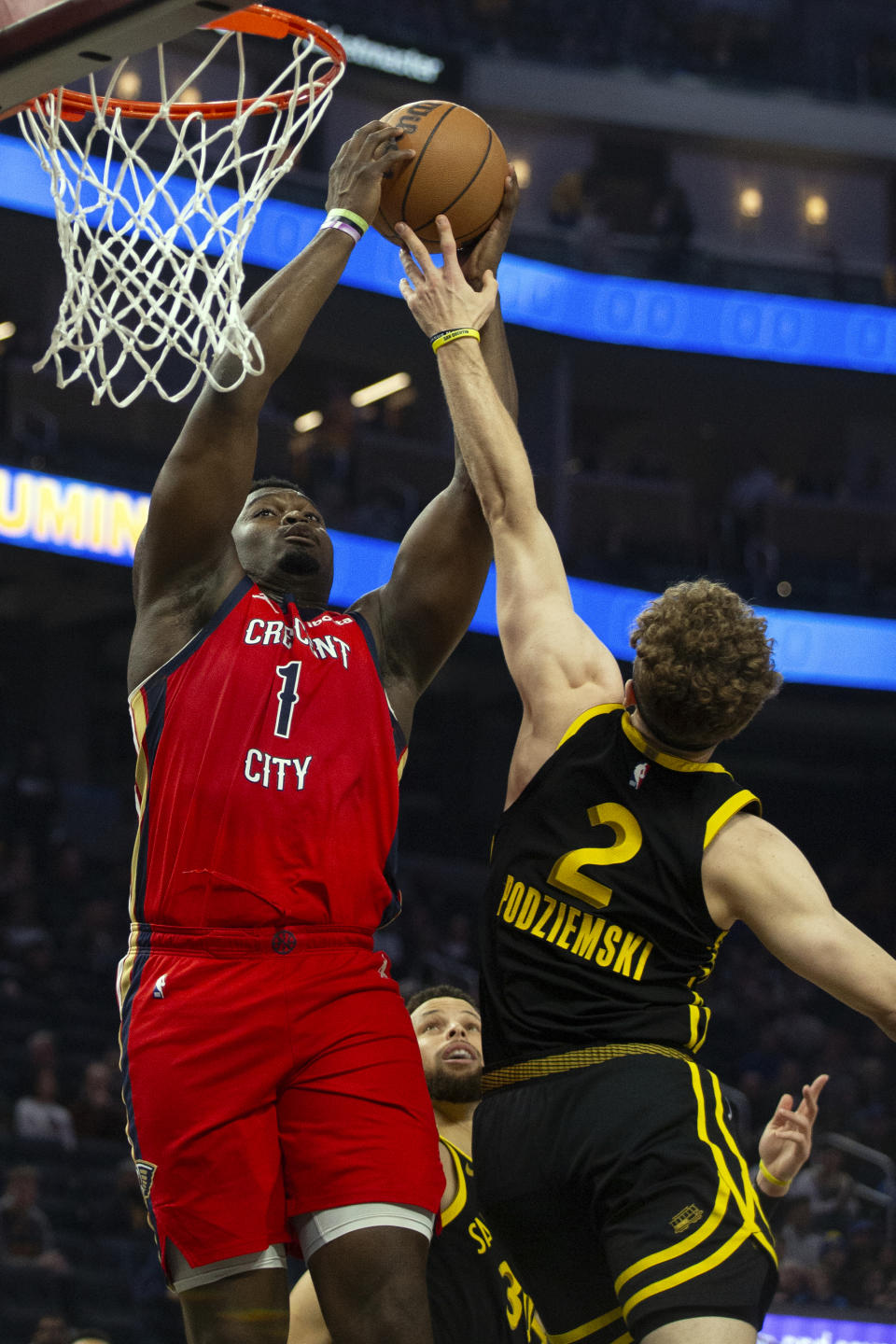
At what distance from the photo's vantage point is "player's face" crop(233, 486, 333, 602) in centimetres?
351

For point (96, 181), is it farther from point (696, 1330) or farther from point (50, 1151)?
point (50, 1151)

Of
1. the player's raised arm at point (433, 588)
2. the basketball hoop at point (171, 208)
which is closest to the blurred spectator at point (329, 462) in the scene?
the basketball hoop at point (171, 208)

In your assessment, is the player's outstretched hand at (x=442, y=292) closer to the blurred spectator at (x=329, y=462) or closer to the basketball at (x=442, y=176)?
Answer: the basketball at (x=442, y=176)

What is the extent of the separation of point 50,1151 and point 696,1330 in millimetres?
7687

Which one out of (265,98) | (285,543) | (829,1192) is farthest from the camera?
(829,1192)

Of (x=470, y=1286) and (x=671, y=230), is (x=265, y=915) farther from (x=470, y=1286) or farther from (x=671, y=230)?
(x=671, y=230)

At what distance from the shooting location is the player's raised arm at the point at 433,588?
357 cm

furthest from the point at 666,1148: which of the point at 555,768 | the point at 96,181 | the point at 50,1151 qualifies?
the point at 50,1151

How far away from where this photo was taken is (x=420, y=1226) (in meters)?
2.94

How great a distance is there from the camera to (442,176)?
368 cm

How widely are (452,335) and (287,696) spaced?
0.97 m

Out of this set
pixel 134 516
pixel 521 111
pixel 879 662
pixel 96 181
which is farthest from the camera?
pixel 521 111

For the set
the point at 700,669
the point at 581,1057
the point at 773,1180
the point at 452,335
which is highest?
the point at 452,335

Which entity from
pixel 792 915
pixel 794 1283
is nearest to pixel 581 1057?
pixel 792 915
